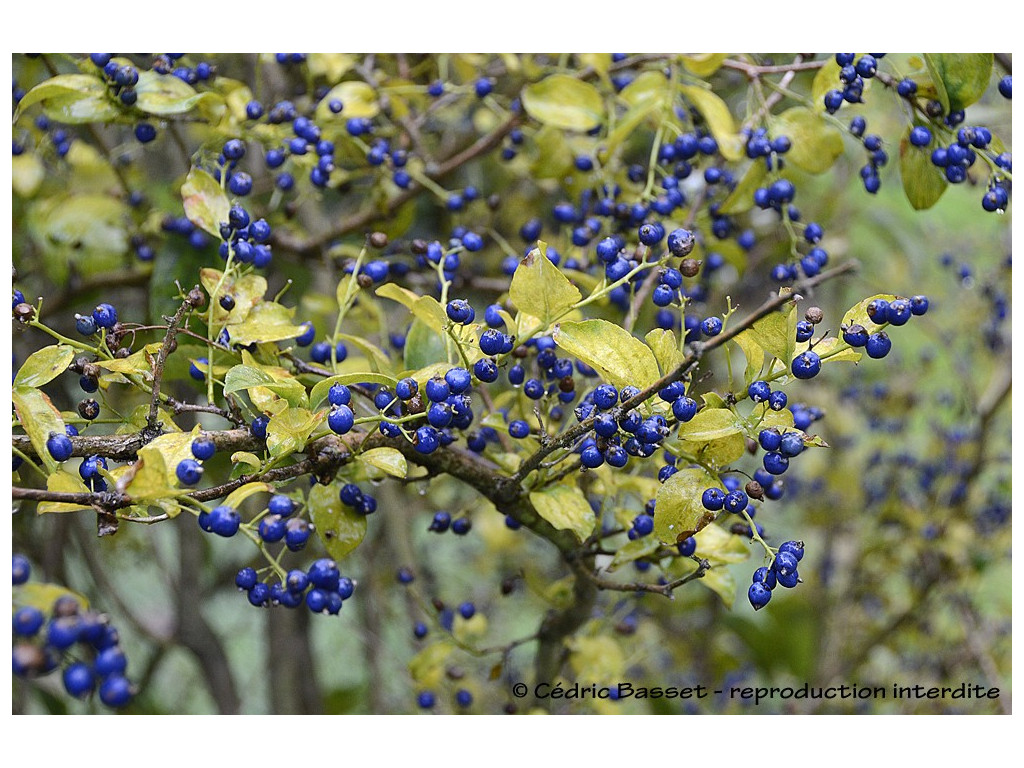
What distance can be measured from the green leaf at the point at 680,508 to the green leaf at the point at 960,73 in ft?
2.21

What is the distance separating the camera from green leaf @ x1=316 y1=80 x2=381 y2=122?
58.4 inches

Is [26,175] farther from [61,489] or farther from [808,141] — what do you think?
[808,141]

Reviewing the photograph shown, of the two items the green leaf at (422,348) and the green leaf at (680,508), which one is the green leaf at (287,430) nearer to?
the green leaf at (422,348)

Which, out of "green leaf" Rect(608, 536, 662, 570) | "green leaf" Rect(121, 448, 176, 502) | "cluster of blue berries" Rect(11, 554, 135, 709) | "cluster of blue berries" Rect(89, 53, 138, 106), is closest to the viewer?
"cluster of blue berries" Rect(11, 554, 135, 709)

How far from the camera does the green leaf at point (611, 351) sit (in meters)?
0.91

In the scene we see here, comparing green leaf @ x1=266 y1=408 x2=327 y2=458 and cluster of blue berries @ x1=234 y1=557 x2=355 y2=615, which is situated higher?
green leaf @ x1=266 y1=408 x2=327 y2=458

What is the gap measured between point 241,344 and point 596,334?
44 centimetres

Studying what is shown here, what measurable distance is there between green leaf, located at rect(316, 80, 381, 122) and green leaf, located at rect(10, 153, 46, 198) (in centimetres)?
58

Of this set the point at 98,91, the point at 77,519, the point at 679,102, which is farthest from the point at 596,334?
the point at 77,519

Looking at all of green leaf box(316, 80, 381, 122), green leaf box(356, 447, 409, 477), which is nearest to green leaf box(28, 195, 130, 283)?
green leaf box(316, 80, 381, 122)

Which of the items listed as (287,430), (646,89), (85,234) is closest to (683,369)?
(287,430)

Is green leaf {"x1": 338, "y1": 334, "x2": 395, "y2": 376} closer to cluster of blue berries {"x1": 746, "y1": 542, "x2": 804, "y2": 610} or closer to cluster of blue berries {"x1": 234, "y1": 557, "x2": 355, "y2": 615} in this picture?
cluster of blue berries {"x1": 234, "y1": 557, "x2": 355, "y2": 615}

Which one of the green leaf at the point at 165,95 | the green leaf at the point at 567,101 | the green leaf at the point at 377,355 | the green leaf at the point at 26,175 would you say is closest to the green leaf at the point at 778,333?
the green leaf at the point at 377,355
